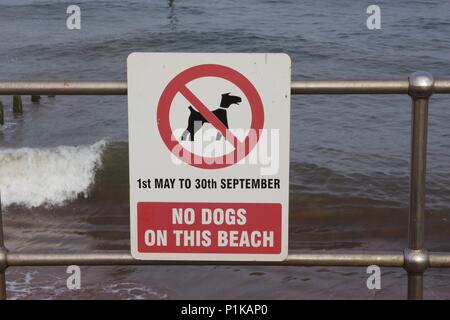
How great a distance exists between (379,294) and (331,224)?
2.59 meters

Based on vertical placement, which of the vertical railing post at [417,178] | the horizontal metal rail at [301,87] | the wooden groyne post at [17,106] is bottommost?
the wooden groyne post at [17,106]

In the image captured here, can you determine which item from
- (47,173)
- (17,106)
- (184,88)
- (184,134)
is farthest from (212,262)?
(17,106)

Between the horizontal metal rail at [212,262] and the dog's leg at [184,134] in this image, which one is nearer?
the dog's leg at [184,134]

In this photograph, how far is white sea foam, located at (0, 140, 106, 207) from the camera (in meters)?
10.3

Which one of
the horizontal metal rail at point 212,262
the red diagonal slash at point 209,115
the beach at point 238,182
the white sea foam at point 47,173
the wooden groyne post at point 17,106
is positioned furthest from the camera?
the wooden groyne post at point 17,106

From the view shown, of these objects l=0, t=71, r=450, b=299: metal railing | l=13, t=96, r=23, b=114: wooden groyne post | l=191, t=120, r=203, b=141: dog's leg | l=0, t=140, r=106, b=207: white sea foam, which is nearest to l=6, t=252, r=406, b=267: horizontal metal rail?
l=0, t=71, r=450, b=299: metal railing

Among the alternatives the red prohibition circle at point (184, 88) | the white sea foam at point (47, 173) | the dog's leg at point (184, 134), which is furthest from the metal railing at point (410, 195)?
the white sea foam at point (47, 173)

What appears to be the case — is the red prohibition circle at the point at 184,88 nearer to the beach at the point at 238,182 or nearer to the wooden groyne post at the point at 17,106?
the beach at the point at 238,182

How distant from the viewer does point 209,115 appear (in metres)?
2.83

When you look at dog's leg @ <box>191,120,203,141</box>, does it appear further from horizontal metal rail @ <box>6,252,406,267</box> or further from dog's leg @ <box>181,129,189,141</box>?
horizontal metal rail @ <box>6,252,406,267</box>

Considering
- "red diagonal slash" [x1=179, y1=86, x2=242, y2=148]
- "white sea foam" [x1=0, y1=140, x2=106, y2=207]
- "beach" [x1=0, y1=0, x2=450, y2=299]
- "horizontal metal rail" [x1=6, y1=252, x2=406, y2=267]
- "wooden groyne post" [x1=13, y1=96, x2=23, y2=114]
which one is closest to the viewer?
"red diagonal slash" [x1=179, y1=86, x2=242, y2=148]

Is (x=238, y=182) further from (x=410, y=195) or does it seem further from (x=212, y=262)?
(x=410, y=195)

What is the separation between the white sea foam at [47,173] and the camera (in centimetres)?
1030

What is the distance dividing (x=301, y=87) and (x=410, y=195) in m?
0.58
